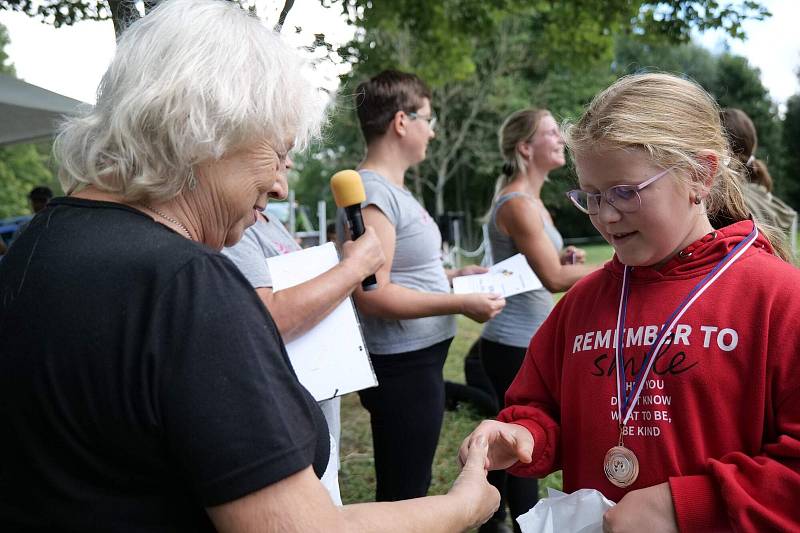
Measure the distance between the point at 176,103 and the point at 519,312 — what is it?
8.31ft

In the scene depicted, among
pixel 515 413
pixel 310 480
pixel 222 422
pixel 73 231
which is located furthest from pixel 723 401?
pixel 73 231

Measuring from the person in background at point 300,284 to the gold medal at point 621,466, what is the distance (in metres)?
0.75

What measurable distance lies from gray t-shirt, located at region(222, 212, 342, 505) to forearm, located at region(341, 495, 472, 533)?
541 millimetres

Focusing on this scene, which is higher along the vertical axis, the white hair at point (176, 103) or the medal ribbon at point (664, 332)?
the white hair at point (176, 103)

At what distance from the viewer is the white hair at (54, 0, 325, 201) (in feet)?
3.88

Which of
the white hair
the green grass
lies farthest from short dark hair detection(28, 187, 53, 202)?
the white hair

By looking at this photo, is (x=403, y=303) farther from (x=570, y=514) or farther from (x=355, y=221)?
(x=570, y=514)

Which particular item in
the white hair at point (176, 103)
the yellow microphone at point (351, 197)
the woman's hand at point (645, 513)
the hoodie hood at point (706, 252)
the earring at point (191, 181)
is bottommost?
the woman's hand at point (645, 513)

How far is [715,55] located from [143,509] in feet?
155

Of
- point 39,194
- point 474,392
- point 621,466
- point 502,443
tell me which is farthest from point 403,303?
point 39,194

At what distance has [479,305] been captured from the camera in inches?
114

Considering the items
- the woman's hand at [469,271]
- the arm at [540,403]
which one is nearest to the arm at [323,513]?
the arm at [540,403]

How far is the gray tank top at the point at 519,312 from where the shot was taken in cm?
340

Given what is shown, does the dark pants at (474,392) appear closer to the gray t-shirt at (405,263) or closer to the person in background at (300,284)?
the gray t-shirt at (405,263)
